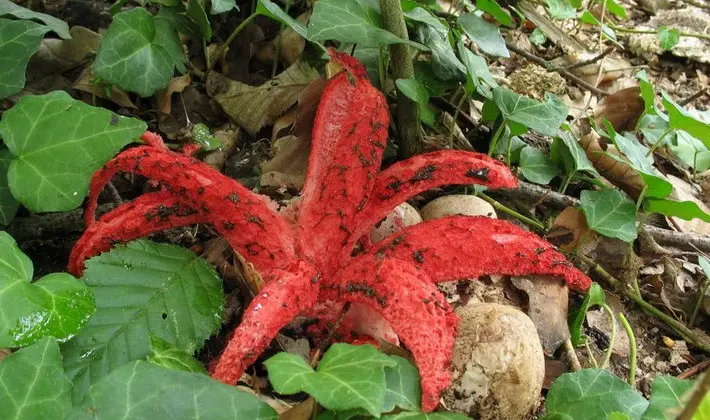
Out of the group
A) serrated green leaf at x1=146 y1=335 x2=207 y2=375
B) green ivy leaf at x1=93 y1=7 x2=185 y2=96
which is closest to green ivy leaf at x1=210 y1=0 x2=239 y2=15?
green ivy leaf at x1=93 y1=7 x2=185 y2=96

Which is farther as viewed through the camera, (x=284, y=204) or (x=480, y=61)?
(x=480, y=61)

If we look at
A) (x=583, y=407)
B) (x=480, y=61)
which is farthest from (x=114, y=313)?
(x=480, y=61)

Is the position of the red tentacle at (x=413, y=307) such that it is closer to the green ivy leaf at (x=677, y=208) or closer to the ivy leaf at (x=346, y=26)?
the ivy leaf at (x=346, y=26)

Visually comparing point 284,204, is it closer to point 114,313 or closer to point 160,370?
point 114,313

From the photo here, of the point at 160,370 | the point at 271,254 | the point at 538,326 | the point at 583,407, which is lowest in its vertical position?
the point at 538,326

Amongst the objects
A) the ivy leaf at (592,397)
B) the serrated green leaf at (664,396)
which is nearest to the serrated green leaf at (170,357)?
the ivy leaf at (592,397)

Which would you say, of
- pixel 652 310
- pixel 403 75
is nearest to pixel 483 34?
pixel 403 75

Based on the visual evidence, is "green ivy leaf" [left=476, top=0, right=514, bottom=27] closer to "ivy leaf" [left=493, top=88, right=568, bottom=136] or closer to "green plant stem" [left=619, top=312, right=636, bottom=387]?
"ivy leaf" [left=493, top=88, right=568, bottom=136]
